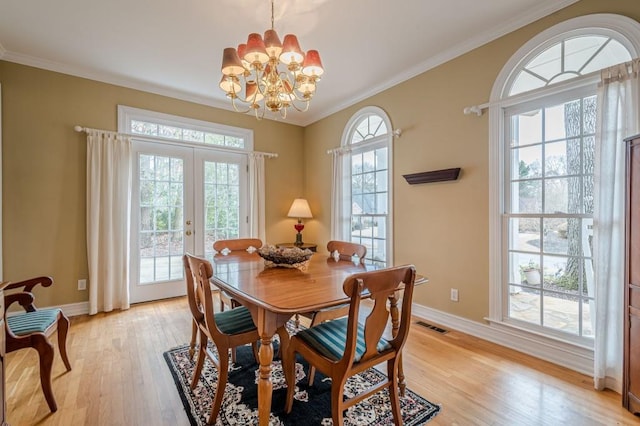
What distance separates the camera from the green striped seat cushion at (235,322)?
1745 millimetres

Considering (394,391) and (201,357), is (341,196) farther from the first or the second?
(394,391)

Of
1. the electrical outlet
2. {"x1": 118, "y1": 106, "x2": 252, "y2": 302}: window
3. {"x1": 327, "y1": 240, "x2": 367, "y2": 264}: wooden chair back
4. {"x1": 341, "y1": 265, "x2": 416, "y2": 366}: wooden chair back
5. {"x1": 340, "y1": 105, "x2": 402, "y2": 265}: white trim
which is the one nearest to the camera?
{"x1": 341, "y1": 265, "x2": 416, "y2": 366}: wooden chair back

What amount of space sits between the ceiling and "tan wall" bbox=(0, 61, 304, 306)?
7.9 inches

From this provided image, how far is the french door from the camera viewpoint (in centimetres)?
371

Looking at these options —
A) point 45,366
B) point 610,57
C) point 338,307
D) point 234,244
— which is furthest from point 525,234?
point 45,366

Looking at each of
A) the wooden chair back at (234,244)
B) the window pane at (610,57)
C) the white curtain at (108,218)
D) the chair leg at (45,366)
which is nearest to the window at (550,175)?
the window pane at (610,57)

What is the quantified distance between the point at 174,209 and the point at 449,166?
3400mm

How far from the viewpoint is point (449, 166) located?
9.77 ft

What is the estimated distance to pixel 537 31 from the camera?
2.35 m

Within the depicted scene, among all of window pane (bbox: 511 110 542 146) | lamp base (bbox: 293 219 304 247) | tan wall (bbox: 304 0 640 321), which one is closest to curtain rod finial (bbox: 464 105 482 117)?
tan wall (bbox: 304 0 640 321)

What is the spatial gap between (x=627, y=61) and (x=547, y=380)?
2.21 m

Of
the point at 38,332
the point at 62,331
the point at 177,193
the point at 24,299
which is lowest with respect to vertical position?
the point at 62,331

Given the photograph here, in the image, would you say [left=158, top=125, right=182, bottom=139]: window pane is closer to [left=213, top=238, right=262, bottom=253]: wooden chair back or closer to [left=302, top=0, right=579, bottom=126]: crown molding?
[left=213, top=238, right=262, bottom=253]: wooden chair back

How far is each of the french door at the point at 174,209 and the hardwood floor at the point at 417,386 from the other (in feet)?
3.67
